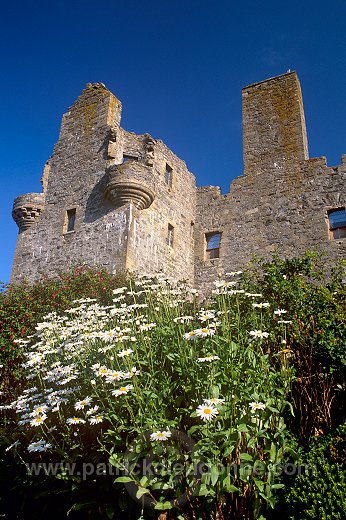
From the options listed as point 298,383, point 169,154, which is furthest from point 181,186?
point 298,383

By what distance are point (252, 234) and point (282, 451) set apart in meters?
13.4

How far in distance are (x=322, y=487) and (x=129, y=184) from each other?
11.1 meters

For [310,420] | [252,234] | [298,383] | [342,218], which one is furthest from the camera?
[252,234]

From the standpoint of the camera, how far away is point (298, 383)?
4809mm

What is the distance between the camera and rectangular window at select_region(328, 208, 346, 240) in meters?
15.0

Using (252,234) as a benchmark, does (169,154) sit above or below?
above

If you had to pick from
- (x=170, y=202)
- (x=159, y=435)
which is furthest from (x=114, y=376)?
(x=170, y=202)

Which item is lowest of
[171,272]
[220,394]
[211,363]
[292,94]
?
[220,394]

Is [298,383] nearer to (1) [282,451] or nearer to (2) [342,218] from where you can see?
(1) [282,451]

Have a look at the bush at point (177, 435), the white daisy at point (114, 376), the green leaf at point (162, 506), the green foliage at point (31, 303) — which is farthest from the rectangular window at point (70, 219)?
the green leaf at point (162, 506)

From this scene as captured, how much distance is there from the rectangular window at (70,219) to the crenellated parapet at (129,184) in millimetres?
1929

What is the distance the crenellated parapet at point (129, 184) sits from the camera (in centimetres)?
1312

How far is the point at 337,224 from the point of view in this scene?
49.5 ft

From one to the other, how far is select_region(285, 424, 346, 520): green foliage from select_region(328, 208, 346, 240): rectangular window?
12.6 metres
